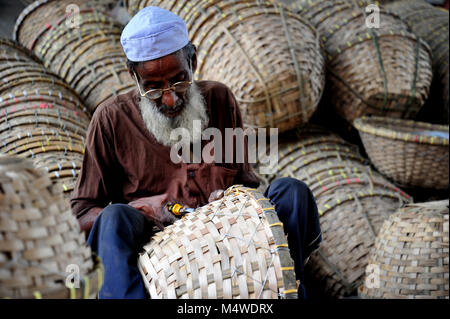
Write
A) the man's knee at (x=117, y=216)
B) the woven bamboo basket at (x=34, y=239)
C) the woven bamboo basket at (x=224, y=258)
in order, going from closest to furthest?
the woven bamboo basket at (x=34, y=239), the woven bamboo basket at (x=224, y=258), the man's knee at (x=117, y=216)

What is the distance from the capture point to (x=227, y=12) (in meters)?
3.59

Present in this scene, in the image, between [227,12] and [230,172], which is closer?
[230,172]

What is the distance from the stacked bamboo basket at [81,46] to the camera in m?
3.81

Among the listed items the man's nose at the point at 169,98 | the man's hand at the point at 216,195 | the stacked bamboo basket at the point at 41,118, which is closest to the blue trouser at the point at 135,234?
the man's hand at the point at 216,195

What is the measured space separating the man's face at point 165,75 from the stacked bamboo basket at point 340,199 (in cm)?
140

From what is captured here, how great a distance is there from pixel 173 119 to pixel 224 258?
92 cm

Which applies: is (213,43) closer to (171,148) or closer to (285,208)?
(171,148)

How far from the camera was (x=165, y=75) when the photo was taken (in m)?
2.33

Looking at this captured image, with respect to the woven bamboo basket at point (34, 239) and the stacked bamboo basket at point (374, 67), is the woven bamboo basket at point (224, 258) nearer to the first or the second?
the woven bamboo basket at point (34, 239)

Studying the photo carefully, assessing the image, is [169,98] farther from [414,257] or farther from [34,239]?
[414,257]

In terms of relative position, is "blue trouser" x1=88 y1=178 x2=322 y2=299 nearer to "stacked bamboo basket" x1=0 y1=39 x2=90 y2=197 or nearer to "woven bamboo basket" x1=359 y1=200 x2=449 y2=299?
"woven bamboo basket" x1=359 y1=200 x2=449 y2=299

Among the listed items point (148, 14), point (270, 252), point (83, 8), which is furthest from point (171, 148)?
point (83, 8)

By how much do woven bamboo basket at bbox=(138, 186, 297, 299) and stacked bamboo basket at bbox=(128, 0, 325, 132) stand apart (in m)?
1.56

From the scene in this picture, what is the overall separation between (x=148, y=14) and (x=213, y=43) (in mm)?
1175
